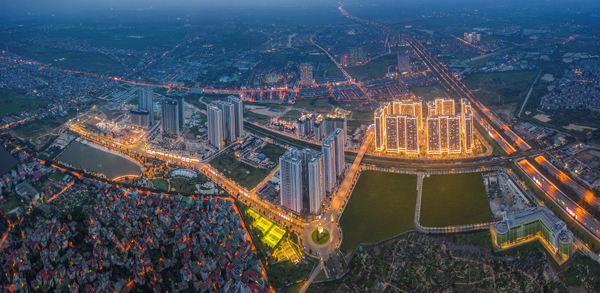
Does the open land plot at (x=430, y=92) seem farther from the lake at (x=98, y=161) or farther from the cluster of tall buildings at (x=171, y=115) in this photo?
A: the lake at (x=98, y=161)

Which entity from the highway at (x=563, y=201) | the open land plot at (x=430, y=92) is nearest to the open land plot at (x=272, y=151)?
the highway at (x=563, y=201)

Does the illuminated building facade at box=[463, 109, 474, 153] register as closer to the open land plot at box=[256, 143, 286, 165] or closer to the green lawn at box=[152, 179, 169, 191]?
the open land plot at box=[256, 143, 286, 165]

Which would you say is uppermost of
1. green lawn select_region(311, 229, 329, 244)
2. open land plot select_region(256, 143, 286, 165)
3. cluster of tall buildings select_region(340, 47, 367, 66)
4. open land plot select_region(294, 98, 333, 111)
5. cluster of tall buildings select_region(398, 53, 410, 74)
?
cluster of tall buildings select_region(340, 47, 367, 66)

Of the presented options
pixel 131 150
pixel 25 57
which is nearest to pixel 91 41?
pixel 25 57

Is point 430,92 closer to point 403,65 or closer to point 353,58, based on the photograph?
point 403,65

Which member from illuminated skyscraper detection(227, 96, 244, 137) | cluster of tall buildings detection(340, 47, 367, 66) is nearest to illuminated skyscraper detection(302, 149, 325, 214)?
illuminated skyscraper detection(227, 96, 244, 137)

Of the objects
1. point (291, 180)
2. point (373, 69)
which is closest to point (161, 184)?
point (291, 180)

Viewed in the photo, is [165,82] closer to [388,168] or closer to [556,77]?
[388,168]
